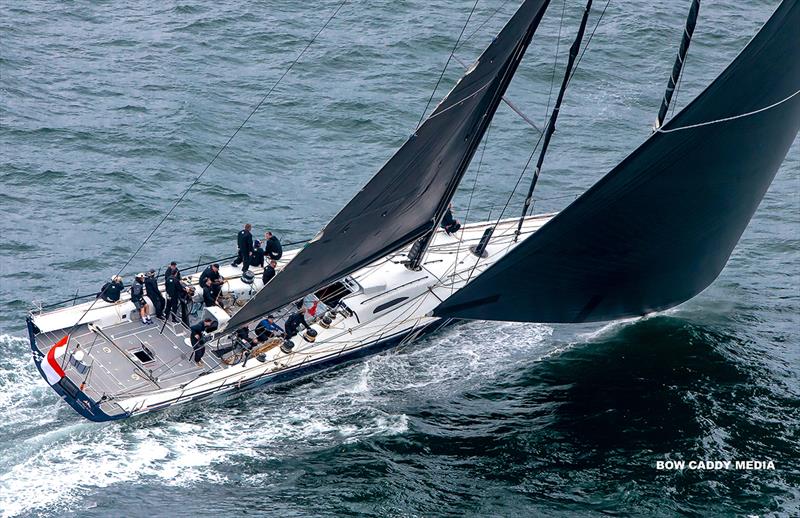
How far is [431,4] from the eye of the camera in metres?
64.1

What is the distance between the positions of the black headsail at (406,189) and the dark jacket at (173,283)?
338 cm

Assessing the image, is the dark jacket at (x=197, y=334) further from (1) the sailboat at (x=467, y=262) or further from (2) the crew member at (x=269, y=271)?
(2) the crew member at (x=269, y=271)

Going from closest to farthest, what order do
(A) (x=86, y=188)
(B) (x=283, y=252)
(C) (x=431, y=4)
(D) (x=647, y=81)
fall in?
(B) (x=283, y=252), (A) (x=86, y=188), (D) (x=647, y=81), (C) (x=431, y=4)

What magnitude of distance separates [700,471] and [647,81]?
27.6m

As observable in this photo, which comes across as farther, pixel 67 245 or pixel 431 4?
pixel 431 4

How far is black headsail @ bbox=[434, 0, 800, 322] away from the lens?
32.4m

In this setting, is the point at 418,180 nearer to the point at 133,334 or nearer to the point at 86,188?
the point at 133,334

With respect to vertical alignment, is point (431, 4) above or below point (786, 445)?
above

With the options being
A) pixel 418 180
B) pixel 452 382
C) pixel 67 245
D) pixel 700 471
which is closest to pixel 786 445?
pixel 700 471

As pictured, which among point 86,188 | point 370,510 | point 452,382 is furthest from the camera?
point 86,188

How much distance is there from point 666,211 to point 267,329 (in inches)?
524

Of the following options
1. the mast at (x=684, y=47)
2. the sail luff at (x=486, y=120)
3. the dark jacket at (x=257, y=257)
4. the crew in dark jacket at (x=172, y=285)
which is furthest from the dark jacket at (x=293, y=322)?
the mast at (x=684, y=47)

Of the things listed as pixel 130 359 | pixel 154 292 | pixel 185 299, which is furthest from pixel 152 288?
pixel 130 359

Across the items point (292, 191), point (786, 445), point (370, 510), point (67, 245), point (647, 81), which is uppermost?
point (647, 81)
